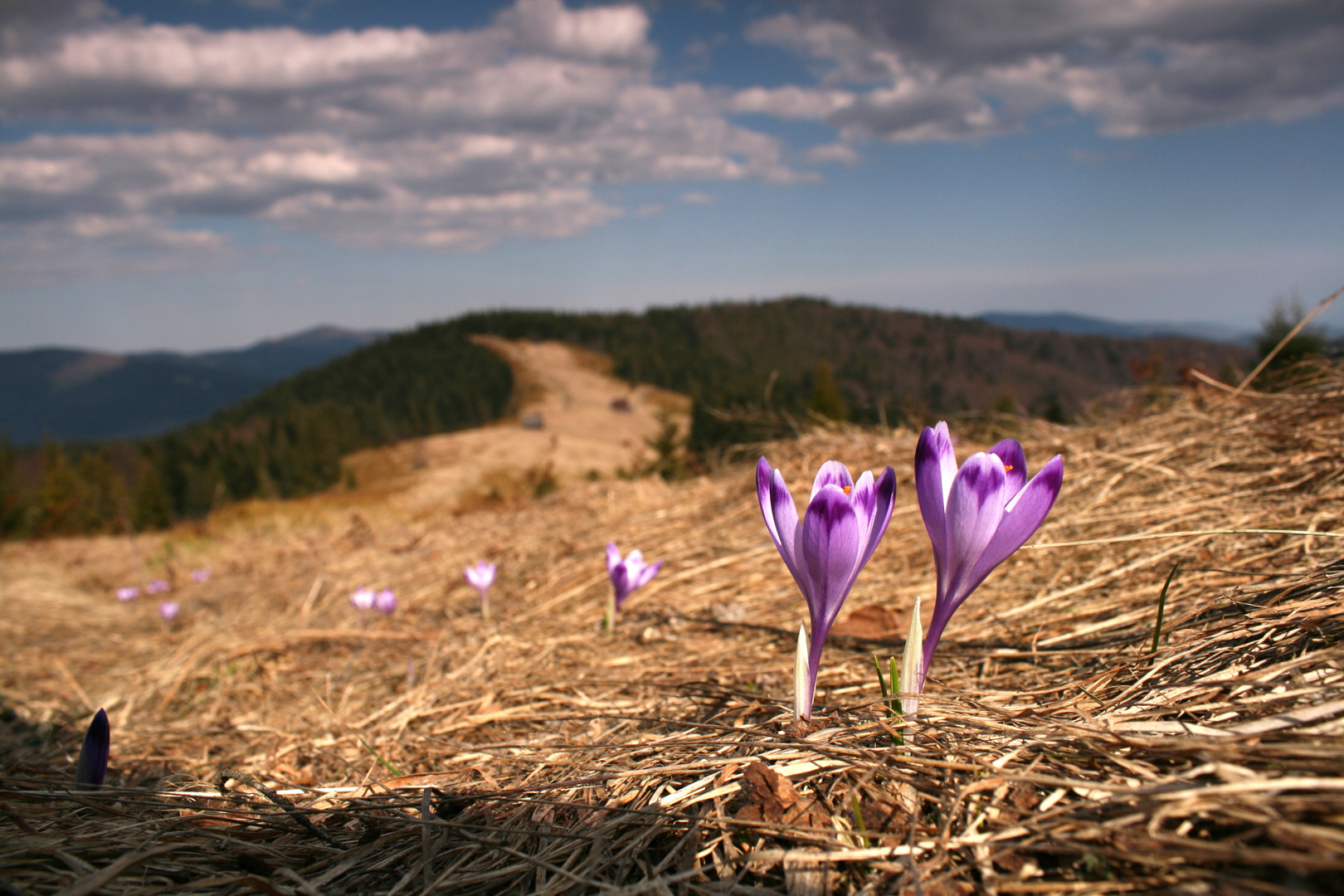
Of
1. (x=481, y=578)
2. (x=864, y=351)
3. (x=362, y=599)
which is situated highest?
(x=864, y=351)

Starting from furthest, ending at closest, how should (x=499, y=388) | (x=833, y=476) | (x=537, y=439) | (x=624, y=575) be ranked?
(x=499, y=388)
(x=537, y=439)
(x=624, y=575)
(x=833, y=476)

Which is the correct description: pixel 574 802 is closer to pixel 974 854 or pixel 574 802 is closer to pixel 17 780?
pixel 974 854

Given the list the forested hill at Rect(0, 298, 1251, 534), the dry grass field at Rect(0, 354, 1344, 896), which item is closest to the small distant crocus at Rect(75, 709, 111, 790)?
Result: the dry grass field at Rect(0, 354, 1344, 896)

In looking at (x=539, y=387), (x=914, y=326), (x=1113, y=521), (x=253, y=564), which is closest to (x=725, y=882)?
(x=1113, y=521)

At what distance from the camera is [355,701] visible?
2.91 m

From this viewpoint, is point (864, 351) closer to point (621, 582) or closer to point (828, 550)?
point (621, 582)

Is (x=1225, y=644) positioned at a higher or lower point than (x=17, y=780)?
higher

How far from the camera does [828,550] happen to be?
1302mm

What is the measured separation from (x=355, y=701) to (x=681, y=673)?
1.48m

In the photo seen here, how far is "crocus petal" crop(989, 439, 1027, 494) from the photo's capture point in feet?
4.49

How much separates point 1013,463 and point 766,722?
772 mm

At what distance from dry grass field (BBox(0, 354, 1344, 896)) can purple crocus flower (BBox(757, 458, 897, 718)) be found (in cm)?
23

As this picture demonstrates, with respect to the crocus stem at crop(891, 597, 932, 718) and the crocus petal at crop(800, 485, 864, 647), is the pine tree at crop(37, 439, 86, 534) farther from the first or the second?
the crocus stem at crop(891, 597, 932, 718)

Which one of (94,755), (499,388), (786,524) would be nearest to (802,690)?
(786,524)
